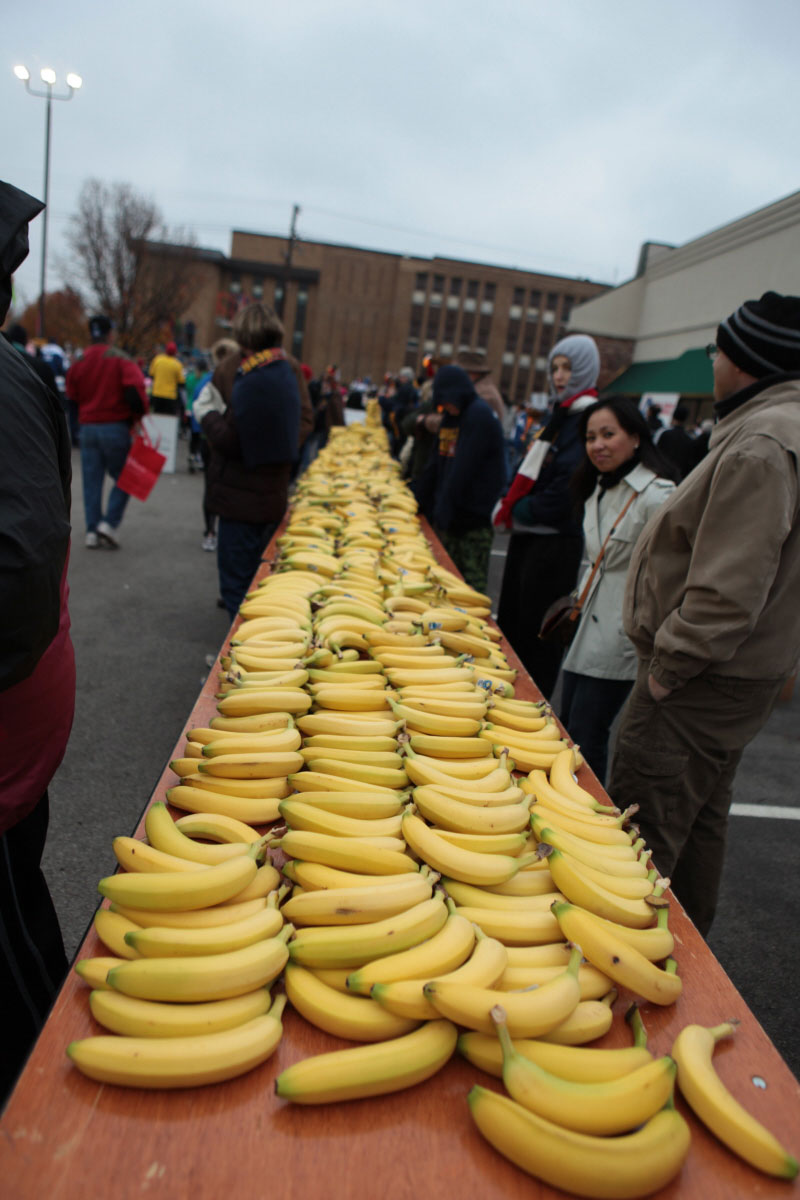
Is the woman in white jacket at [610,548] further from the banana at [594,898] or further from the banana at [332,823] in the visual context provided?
the banana at [332,823]

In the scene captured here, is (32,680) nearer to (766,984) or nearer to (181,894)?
(181,894)

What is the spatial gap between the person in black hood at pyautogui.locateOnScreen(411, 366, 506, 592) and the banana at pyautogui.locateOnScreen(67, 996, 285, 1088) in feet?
14.5

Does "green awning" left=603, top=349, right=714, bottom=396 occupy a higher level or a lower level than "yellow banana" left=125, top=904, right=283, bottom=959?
higher

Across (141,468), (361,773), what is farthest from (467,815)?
(141,468)

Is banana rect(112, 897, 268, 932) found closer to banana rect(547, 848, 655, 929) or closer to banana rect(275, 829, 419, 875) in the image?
banana rect(275, 829, 419, 875)

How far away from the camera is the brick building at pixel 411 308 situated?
5784cm

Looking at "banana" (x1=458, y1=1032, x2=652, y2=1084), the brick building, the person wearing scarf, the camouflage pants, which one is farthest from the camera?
the brick building

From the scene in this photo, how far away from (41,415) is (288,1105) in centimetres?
133

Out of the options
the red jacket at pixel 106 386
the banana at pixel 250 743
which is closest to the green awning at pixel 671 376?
the red jacket at pixel 106 386

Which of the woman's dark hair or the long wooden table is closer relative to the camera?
the long wooden table

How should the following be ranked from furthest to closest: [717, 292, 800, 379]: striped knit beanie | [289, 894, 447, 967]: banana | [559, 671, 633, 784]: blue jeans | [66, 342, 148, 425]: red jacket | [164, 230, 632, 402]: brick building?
[164, 230, 632, 402]: brick building → [66, 342, 148, 425]: red jacket → [559, 671, 633, 784]: blue jeans → [717, 292, 800, 379]: striped knit beanie → [289, 894, 447, 967]: banana

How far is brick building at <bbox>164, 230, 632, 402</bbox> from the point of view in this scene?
57844 millimetres

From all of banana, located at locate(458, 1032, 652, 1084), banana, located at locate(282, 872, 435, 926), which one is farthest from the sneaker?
banana, located at locate(458, 1032, 652, 1084)

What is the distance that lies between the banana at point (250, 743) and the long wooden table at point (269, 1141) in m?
0.70
